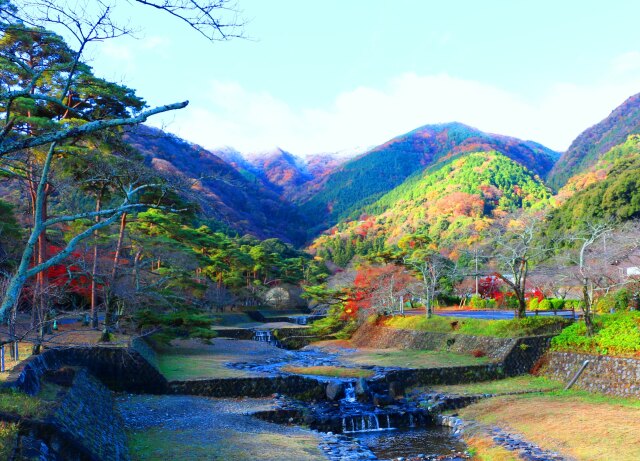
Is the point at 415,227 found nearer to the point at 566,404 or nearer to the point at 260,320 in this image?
the point at 260,320

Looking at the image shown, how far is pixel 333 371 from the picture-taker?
20.5m

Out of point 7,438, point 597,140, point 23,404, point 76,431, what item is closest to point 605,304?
point 76,431

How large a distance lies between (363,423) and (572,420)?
595 cm

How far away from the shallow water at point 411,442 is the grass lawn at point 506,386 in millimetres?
3278

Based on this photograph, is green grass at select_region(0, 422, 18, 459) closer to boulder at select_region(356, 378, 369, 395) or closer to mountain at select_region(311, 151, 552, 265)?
boulder at select_region(356, 378, 369, 395)

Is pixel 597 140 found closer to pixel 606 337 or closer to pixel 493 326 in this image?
pixel 493 326

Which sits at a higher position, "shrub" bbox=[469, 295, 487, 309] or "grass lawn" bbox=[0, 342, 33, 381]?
"grass lawn" bbox=[0, 342, 33, 381]

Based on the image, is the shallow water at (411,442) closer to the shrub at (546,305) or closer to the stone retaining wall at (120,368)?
the stone retaining wall at (120,368)

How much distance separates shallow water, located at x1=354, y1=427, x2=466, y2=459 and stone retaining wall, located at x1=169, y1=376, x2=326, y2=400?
3.73 metres

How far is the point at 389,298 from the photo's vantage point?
30953 mm

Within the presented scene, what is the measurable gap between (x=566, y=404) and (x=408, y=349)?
38.3 ft

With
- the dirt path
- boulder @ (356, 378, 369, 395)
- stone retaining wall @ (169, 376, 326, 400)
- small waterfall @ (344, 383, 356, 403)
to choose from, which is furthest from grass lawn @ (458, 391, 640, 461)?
stone retaining wall @ (169, 376, 326, 400)

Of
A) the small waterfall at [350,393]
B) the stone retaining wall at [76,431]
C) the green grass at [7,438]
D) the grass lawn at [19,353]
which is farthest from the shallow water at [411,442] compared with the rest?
the grass lawn at [19,353]

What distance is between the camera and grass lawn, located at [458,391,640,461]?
10.6m
